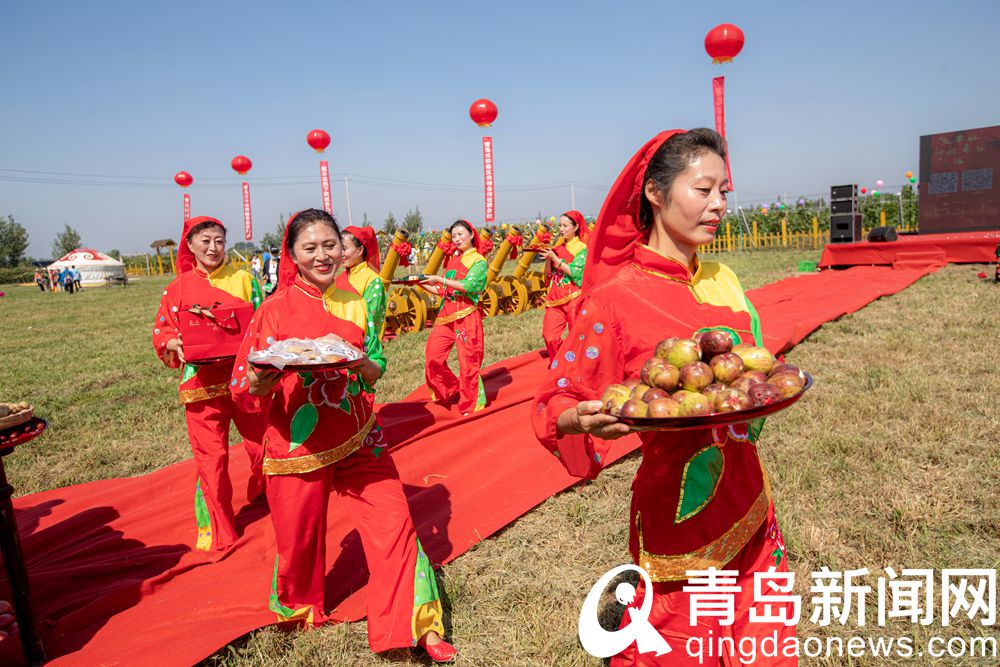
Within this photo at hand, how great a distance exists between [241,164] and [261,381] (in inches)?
644

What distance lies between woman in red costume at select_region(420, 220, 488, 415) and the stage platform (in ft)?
38.3

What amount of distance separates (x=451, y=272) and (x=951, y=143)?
59.3ft

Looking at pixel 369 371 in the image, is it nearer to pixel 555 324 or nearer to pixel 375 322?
pixel 375 322

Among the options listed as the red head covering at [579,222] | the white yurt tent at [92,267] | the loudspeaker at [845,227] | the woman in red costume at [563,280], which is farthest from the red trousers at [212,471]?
the white yurt tent at [92,267]

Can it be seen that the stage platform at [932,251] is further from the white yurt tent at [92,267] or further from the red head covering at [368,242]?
the white yurt tent at [92,267]

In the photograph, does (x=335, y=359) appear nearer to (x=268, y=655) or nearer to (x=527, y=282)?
(x=268, y=655)

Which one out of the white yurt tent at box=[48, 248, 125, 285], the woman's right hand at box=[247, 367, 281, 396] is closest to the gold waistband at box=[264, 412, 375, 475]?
the woman's right hand at box=[247, 367, 281, 396]

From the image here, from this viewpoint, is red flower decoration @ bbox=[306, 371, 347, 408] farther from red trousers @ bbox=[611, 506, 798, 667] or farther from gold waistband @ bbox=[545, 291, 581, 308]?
gold waistband @ bbox=[545, 291, 581, 308]

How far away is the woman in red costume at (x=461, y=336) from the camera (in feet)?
19.7

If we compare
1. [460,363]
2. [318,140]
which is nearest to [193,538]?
[460,363]

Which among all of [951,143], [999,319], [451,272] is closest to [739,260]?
[951,143]

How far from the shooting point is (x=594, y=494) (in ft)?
13.4

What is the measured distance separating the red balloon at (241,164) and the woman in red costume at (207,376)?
1440 centimetres

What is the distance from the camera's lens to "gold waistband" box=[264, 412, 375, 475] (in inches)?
101
